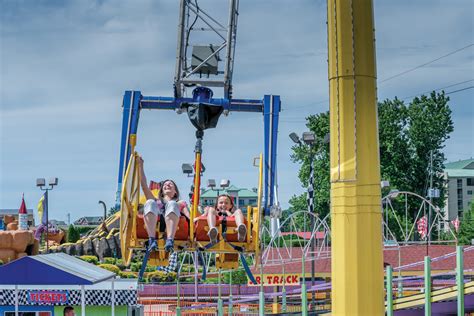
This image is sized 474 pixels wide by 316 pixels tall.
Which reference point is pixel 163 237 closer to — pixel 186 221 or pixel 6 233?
pixel 186 221

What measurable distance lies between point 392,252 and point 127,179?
33.9 m

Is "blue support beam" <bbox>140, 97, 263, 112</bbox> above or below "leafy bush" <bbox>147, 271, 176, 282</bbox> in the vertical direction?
above

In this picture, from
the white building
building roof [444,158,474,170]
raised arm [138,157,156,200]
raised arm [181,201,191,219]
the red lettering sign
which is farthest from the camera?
building roof [444,158,474,170]

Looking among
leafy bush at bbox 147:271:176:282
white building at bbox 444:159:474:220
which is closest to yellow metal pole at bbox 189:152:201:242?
leafy bush at bbox 147:271:176:282

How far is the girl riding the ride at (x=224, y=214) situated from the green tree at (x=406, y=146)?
150 ft

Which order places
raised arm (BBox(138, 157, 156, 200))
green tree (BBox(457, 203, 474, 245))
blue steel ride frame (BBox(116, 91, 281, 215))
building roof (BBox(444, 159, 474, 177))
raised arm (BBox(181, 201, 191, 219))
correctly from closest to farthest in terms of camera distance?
1. raised arm (BBox(138, 157, 156, 200))
2. blue steel ride frame (BBox(116, 91, 281, 215))
3. raised arm (BBox(181, 201, 191, 219))
4. green tree (BBox(457, 203, 474, 245))
5. building roof (BBox(444, 159, 474, 177))

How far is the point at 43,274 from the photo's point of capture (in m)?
11.6

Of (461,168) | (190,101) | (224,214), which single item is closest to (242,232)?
(224,214)

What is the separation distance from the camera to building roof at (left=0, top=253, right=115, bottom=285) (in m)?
11.6

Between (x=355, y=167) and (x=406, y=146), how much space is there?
56.8 m

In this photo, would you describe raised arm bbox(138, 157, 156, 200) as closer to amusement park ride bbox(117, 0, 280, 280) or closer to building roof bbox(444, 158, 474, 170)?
amusement park ride bbox(117, 0, 280, 280)

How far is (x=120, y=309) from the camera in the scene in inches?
730

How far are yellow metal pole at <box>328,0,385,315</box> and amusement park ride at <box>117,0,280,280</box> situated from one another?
485cm

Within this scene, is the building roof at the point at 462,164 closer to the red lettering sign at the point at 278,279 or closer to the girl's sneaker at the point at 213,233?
the red lettering sign at the point at 278,279
